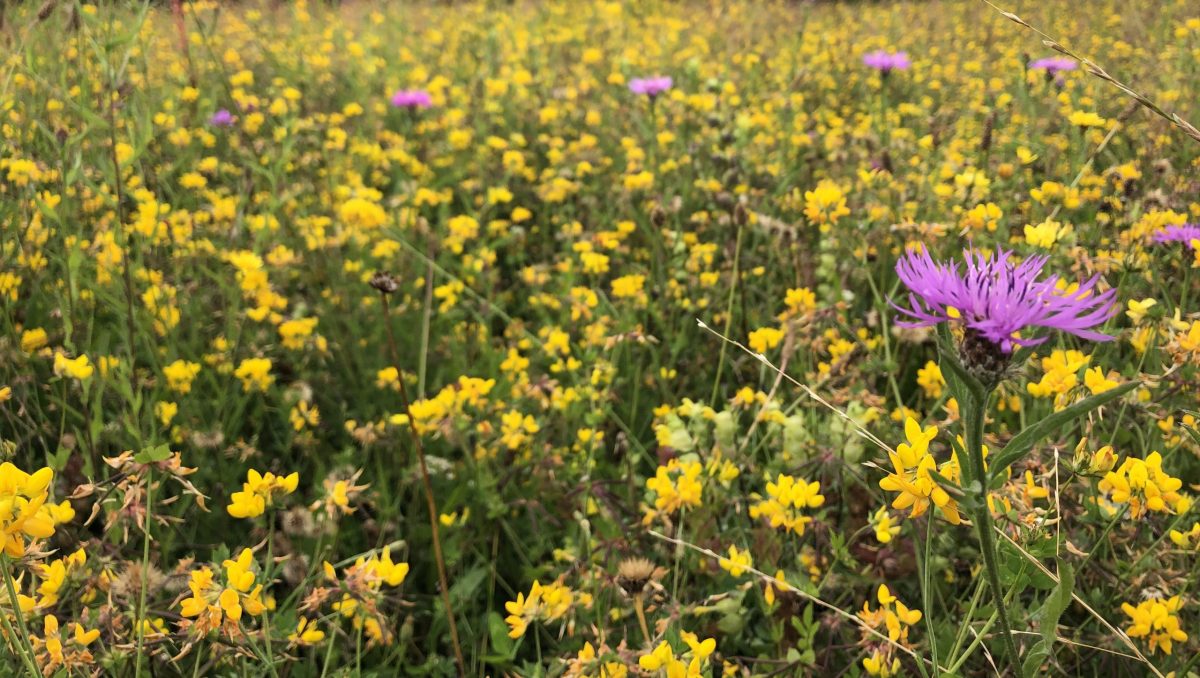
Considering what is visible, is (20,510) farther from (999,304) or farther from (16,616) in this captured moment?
(999,304)

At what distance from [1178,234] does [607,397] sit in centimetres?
114

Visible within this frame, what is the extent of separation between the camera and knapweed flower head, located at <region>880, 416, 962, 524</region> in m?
0.79

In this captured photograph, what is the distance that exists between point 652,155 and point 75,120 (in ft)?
6.80

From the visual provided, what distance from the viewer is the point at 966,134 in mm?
3232

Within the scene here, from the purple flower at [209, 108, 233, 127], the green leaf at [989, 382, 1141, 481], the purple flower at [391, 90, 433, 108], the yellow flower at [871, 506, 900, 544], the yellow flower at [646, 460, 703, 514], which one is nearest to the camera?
the green leaf at [989, 382, 1141, 481]

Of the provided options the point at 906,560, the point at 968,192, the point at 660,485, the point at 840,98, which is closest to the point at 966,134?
the point at 840,98

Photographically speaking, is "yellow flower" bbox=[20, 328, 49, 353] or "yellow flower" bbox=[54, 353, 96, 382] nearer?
"yellow flower" bbox=[54, 353, 96, 382]

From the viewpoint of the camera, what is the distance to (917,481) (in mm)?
801

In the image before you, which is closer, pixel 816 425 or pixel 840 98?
pixel 816 425

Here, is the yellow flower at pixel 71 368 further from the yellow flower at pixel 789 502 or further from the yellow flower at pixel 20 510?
the yellow flower at pixel 789 502

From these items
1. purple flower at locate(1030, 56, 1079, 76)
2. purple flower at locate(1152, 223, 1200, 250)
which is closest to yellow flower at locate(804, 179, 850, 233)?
purple flower at locate(1152, 223, 1200, 250)

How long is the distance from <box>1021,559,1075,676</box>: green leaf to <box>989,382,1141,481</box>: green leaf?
94 mm

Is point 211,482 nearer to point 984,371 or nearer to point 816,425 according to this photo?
point 816,425

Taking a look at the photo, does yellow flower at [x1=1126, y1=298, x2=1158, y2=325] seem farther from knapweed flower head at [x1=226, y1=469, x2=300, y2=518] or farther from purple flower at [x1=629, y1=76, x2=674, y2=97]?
purple flower at [x1=629, y1=76, x2=674, y2=97]
